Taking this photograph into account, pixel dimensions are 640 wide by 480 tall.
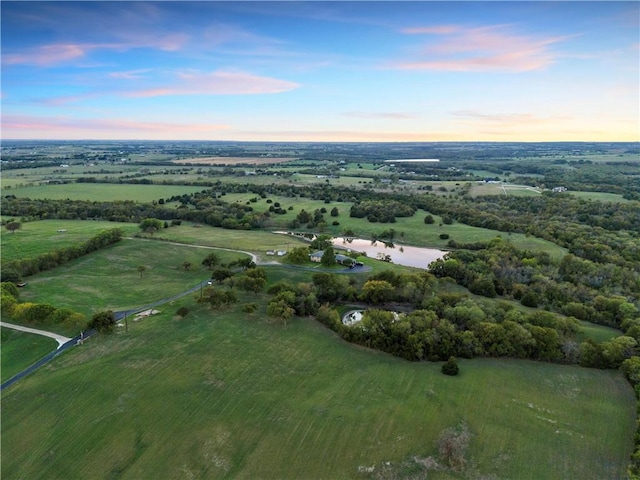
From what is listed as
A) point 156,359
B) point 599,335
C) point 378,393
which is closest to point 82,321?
point 156,359

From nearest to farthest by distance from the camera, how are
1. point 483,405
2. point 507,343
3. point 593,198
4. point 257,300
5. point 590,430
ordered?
point 590,430
point 483,405
point 507,343
point 257,300
point 593,198

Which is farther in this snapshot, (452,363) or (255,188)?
(255,188)

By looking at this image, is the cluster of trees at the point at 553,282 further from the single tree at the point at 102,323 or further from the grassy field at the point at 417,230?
the single tree at the point at 102,323

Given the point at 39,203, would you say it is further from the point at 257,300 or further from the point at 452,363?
the point at 452,363

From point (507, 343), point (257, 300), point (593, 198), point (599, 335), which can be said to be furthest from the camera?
point (593, 198)

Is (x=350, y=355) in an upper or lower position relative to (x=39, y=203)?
lower

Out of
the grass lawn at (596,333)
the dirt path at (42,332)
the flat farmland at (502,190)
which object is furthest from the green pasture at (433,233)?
the dirt path at (42,332)
